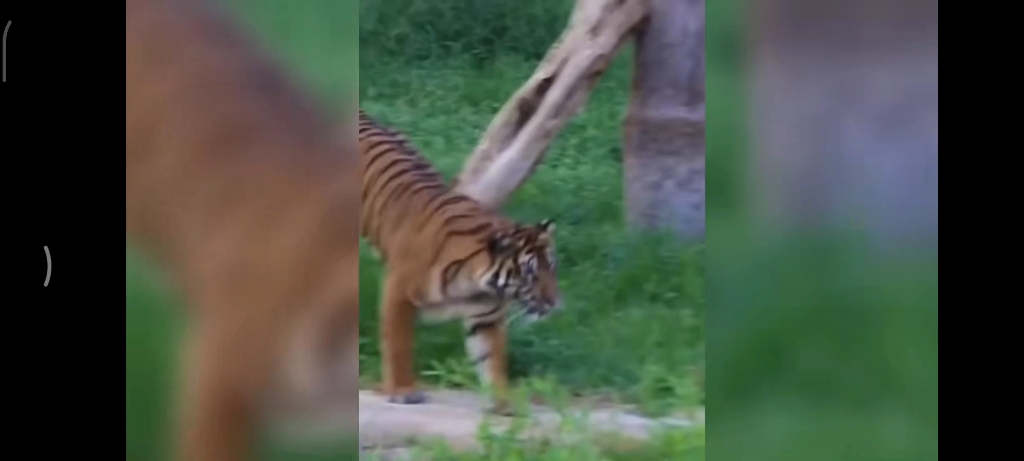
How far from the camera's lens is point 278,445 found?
265 centimetres

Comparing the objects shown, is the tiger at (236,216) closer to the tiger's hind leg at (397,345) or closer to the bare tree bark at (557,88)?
the tiger's hind leg at (397,345)

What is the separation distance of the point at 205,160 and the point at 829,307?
1.45 meters

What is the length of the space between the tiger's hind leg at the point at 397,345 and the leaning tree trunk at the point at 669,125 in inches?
21.7

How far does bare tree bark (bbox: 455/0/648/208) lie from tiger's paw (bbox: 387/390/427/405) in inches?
20.2

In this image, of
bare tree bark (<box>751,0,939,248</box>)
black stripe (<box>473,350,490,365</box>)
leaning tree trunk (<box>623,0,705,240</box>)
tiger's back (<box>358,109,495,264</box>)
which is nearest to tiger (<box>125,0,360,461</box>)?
tiger's back (<box>358,109,495,264</box>)

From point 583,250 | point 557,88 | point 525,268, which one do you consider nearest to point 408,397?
point 525,268

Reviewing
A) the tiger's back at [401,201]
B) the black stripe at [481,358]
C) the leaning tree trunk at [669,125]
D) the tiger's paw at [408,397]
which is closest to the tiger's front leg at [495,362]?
the black stripe at [481,358]

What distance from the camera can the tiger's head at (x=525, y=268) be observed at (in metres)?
2.60

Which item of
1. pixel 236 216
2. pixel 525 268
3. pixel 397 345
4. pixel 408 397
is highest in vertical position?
pixel 236 216

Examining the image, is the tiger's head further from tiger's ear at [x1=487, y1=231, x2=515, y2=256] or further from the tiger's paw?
the tiger's paw

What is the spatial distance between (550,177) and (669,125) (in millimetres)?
292

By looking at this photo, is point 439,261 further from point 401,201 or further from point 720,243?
point 720,243

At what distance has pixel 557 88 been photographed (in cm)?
260
